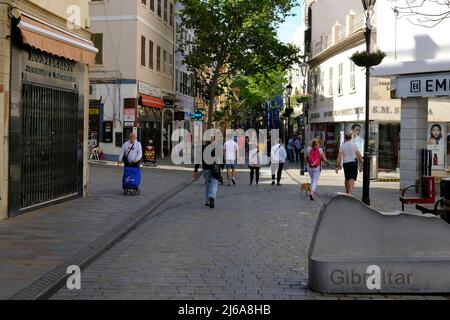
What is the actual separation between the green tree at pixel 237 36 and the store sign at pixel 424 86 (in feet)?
59.0

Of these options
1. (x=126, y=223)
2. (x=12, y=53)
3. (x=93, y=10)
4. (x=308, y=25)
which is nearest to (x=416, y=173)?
(x=126, y=223)

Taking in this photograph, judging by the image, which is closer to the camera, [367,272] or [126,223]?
[367,272]

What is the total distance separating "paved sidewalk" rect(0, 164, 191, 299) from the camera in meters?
7.01

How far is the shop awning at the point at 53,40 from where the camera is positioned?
35.8 feet

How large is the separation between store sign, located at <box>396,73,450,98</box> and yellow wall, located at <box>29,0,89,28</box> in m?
9.80

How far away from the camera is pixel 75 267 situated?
7316 mm

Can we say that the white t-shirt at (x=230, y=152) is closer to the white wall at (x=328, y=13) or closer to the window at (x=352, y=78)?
the window at (x=352, y=78)

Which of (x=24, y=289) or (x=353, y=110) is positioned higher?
(x=353, y=110)

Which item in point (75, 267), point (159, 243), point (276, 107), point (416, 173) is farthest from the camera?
point (276, 107)

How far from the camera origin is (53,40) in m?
11.7

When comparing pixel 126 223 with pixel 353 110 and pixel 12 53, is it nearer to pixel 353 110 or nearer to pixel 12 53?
pixel 12 53

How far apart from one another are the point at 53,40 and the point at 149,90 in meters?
23.9

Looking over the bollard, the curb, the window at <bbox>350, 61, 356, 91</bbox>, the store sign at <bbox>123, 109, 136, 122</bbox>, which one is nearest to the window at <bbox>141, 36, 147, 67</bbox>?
the store sign at <bbox>123, 109, 136, 122</bbox>
